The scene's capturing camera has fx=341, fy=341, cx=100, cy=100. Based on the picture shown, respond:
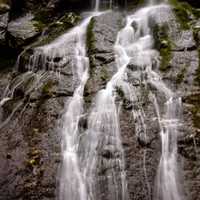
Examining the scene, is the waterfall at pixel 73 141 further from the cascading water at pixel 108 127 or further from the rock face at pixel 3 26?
the rock face at pixel 3 26

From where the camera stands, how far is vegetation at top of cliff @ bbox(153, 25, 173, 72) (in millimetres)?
9773

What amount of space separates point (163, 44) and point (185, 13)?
7.67 ft

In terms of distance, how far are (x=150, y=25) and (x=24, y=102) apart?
5.24 m

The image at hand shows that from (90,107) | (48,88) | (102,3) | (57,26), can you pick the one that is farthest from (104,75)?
(102,3)

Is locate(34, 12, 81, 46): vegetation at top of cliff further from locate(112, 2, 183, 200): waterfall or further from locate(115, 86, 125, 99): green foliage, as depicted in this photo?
locate(115, 86, 125, 99): green foliage

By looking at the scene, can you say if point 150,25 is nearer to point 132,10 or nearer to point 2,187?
point 132,10

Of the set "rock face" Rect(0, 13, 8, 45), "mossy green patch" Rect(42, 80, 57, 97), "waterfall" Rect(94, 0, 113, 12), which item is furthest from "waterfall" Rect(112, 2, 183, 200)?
"rock face" Rect(0, 13, 8, 45)

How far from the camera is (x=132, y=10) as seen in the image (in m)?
14.3

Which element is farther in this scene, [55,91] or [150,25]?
[150,25]

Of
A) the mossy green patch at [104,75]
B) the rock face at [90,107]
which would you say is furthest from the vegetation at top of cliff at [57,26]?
the mossy green patch at [104,75]

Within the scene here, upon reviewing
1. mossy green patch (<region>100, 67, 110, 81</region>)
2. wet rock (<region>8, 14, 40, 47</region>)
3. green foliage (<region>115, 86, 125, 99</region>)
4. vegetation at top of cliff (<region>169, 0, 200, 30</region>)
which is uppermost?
vegetation at top of cliff (<region>169, 0, 200, 30</region>)

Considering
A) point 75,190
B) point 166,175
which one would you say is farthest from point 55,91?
point 166,175

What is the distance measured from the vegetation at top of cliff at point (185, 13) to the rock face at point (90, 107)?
162mm

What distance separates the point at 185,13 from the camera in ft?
39.7
